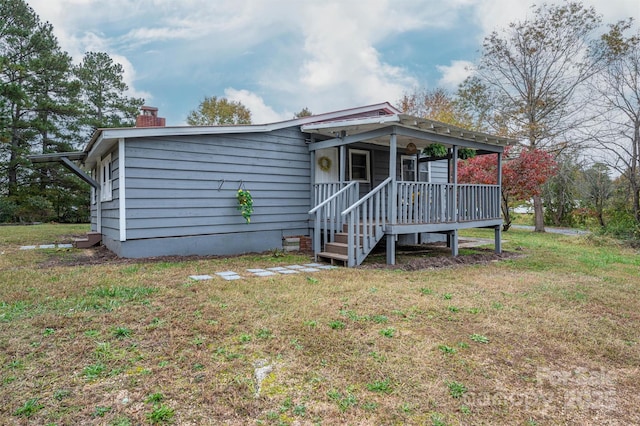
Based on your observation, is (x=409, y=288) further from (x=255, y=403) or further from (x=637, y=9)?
(x=637, y=9)

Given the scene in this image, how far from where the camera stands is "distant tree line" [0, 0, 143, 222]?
55.8 ft

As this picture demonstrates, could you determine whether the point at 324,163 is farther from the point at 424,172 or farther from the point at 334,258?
the point at 424,172

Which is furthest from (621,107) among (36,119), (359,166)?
(36,119)

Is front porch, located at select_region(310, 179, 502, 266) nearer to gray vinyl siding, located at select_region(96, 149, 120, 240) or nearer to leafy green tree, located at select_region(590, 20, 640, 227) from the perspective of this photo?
gray vinyl siding, located at select_region(96, 149, 120, 240)

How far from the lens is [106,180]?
8.06 metres

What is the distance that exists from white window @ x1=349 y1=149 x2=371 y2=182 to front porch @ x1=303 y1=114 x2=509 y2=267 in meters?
0.03

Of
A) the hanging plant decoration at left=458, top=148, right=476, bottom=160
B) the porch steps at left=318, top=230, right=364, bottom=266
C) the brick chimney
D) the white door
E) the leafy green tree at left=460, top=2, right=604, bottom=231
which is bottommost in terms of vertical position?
the porch steps at left=318, top=230, right=364, bottom=266

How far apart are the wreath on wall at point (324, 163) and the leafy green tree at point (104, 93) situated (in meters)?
17.1

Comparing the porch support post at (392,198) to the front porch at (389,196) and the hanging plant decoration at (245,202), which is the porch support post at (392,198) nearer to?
the front porch at (389,196)

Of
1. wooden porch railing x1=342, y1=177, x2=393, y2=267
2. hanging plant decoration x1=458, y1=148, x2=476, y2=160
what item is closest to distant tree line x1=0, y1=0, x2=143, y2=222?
wooden porch railing x1=342, y1=177, x2=393, y2=267

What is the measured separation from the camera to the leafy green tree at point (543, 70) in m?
14.9

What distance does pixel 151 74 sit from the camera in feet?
61.8

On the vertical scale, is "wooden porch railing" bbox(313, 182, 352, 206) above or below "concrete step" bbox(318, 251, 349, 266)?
above

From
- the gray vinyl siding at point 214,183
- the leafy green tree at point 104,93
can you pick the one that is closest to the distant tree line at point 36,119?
the leafy green tree at point 104,93
